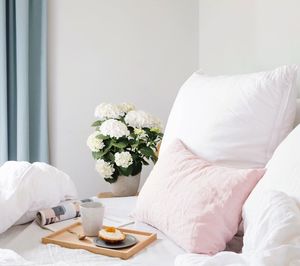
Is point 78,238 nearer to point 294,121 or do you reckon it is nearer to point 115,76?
point 294,121

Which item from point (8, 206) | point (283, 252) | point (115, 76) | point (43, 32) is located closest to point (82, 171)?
point (115, 76)

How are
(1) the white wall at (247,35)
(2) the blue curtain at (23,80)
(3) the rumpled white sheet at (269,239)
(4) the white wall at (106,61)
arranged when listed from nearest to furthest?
(3) the rumpled white sheet at (269,239) → (1) the white wall at (247,35) → (2) the blue curtain at (23,80) → (4) the white wall at (106,61)

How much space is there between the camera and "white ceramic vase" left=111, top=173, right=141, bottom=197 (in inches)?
76.8

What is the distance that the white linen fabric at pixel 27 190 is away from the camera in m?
1.28

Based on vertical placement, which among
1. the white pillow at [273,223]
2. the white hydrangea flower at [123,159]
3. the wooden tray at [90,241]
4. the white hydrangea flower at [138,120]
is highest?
the white hydrangea flower at [138,120]

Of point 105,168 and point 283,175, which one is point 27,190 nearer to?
point 105,168

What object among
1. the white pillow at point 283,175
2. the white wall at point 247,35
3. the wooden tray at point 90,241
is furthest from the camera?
the white wall at point 247,35

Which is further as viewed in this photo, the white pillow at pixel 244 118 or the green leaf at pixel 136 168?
the green leaf at pixel 136 168

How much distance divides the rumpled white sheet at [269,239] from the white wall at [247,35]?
80 cm

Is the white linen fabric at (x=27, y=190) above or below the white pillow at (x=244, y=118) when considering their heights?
below

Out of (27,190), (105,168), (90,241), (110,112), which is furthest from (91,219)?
(110,112)

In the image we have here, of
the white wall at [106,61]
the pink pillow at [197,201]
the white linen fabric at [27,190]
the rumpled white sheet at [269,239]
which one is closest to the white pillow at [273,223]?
the rumpled white sheet at [269,239]

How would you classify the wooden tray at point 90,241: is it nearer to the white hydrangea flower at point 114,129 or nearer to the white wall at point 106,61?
the white hydrangea flower at point 114,129

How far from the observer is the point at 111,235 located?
1.17m
